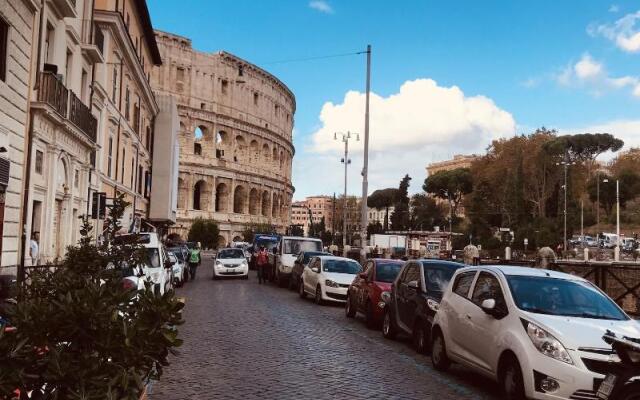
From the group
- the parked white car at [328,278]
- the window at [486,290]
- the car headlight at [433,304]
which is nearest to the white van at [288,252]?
the parked white car at [328,278]

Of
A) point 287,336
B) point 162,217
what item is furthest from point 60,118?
point 162,217

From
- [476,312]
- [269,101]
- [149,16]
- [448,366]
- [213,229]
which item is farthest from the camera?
[269,101]

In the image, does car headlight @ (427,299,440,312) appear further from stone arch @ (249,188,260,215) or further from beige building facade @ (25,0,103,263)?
stone arch @ (249,188,260,215)

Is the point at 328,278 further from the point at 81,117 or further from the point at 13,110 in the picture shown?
the point at 81,117

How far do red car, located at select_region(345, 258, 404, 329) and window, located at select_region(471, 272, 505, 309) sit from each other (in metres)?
5.26

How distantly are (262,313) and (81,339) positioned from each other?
1264 centimetres

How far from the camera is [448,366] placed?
922 centimetres

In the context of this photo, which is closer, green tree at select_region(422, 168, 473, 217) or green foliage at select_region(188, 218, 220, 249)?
green foliage at select_region(188, 218, 220, 249)

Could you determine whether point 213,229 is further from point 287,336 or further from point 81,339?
point 81,339

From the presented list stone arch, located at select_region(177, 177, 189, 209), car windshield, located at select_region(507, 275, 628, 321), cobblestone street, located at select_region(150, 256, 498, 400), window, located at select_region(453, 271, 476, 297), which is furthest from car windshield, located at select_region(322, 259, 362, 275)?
stone arch, located at select_region(177, 177, 189, 209)

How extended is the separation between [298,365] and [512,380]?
10.9 feet

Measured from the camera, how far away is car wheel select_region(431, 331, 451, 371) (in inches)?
359

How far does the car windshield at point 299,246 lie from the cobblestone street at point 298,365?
12.2 meters

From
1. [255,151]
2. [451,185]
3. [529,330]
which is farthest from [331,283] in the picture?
[451,185]
